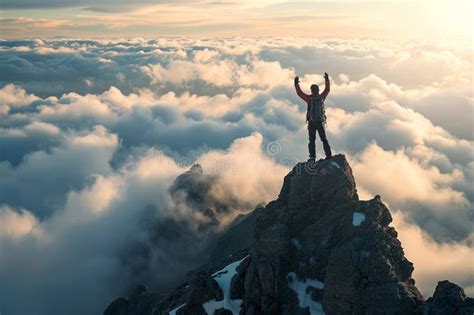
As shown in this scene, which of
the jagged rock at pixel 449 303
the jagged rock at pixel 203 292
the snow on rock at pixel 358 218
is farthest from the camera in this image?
the jagged rock at pixel 203 292

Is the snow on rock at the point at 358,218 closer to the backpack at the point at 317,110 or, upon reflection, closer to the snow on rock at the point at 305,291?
the snow on rock at the point at 305,291

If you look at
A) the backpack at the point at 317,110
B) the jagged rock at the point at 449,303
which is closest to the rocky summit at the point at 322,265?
the jagged rock at the point at 449,303

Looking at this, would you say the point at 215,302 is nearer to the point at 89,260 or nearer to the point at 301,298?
the point at 301,298

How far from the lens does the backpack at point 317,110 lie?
4056 centimetres

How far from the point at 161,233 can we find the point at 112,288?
27.8 meters

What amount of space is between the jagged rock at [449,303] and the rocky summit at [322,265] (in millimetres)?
74

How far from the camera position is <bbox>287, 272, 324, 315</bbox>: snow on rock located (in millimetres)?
41406

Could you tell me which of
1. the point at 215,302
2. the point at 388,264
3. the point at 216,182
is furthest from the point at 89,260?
the point at 388,264

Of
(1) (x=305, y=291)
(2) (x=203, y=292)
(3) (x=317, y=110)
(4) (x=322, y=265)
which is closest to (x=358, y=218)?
(4) (x=322, y=265)

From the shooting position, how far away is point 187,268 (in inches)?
5595

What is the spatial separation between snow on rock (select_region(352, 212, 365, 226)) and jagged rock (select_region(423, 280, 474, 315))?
8.36m

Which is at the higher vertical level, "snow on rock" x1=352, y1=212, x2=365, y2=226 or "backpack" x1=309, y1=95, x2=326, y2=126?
"backpack" x1=309, y1=95, x2=326, y2=126

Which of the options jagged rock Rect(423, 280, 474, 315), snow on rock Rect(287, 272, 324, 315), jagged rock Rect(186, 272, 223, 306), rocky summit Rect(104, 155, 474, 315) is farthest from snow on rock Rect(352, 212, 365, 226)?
jagged rock Rect(186, 272, 223, 306)

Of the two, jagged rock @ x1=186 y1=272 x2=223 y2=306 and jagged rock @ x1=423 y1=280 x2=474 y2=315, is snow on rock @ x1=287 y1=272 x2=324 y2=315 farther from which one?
jagged rock @ x1=423 y1=280 x2=474 y2=315
